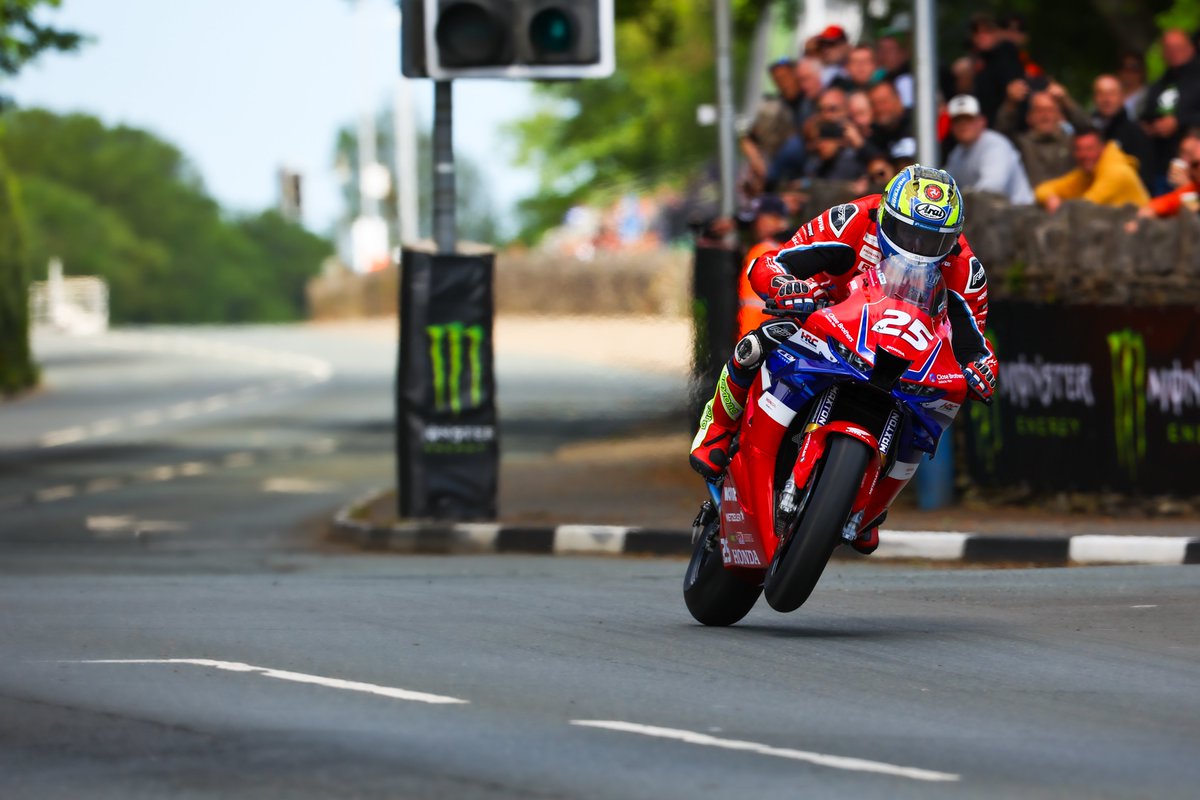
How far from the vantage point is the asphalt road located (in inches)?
261

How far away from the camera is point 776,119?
66.7ft

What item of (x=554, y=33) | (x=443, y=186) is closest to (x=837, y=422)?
(x=554, y=33)

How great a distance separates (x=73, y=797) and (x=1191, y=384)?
9.59 m

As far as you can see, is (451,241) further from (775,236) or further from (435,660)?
(435,660)

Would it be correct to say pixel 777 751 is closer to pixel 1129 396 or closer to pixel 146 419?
pixel 1129 396

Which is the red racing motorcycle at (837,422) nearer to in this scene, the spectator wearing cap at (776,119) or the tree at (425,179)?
the spectator wearing cap at (776,119)

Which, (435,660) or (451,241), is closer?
(435,660)

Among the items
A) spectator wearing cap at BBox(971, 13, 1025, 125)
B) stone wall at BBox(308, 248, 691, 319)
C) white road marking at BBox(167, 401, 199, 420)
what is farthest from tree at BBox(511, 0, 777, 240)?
spectator wearing cap at BBox(971, 13, 1025, 125)

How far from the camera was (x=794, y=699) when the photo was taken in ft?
25.9

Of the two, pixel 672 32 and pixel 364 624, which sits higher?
pixel 672 32

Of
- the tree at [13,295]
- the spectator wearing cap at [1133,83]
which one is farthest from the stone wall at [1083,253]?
the tree at [13,295]

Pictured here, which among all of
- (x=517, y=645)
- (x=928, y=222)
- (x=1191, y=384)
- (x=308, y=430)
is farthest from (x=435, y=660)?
(x=308, y=430)

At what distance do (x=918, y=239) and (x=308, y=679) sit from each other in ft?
9.26

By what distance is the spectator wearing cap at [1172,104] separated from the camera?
17.3 m
